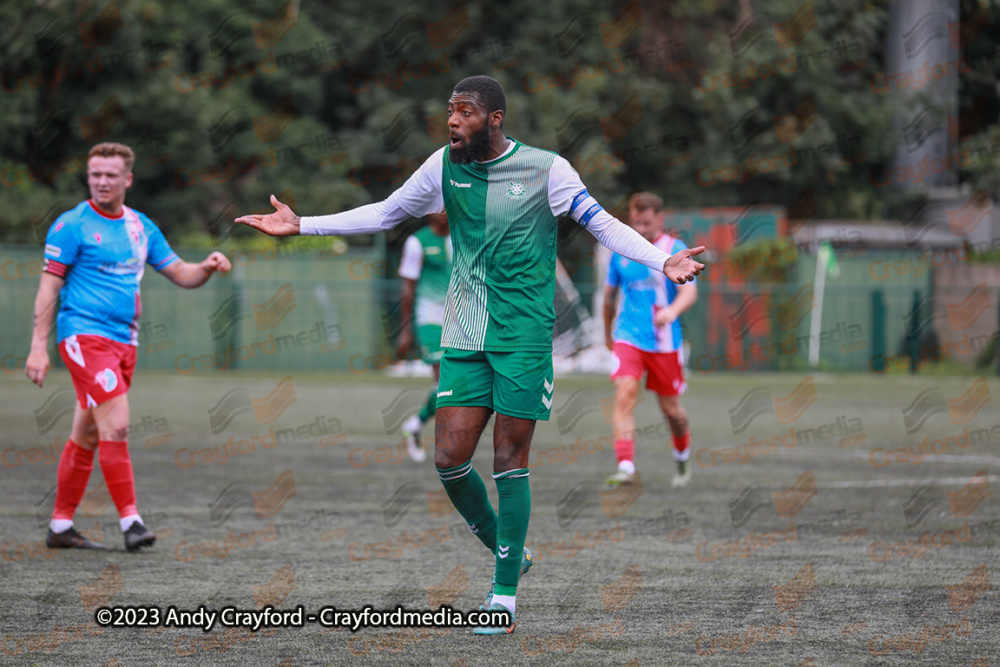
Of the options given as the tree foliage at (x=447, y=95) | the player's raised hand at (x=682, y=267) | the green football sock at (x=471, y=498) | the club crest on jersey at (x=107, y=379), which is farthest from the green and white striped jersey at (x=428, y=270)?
the tree foliage at (x=447, y=95)

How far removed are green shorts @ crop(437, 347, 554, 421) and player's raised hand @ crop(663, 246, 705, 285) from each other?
2.18 feet

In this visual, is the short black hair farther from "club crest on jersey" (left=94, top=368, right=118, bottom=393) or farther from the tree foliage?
the tree foliage

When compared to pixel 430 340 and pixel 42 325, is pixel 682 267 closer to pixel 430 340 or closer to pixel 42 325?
pixel 42 325

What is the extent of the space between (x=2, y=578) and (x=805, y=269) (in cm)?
2334

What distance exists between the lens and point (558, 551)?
23.6 feet

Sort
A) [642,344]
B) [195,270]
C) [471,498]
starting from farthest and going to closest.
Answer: [642,344] < [195,270] < [471,498]

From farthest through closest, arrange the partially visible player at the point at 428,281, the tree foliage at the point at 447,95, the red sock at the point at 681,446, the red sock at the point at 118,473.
Answer: the tree foliage at the point at 447,95 → the partially visible player at the point at 428,281 → the red sock at the point at 681,446 → the red sock at the point at 118,473

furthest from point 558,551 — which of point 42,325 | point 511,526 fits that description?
point 42,325

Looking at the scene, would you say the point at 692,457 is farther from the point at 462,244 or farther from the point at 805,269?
the point at 805,269

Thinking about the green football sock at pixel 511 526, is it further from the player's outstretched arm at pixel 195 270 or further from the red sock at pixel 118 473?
the red sock at pixel 118 473

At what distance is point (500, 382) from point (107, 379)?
106 inches

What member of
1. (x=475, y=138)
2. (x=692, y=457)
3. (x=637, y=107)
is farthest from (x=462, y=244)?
(x=637, y=107)

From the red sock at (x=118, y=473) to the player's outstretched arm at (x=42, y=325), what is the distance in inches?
20.5

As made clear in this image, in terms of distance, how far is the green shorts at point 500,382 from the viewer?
A: 5441mm
